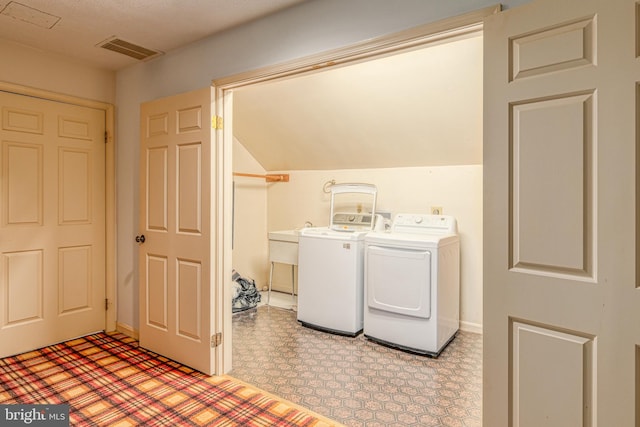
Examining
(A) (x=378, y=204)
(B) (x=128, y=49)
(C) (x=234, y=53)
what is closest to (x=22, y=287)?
(B) (x=128, y=49)

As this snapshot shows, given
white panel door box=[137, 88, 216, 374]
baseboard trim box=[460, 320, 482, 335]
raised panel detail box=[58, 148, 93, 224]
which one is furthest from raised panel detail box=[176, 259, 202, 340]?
baseboard trim box=[460, 320, 482, 335]

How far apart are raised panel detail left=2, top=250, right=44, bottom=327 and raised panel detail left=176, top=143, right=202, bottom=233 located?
4.29 feet

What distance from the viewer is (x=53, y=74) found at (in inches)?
117

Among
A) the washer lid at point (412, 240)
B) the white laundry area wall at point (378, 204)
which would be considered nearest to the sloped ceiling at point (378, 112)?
the white laundry area wall at point (378, 204)

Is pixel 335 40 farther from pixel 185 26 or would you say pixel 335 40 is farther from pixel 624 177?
pixel 624 177

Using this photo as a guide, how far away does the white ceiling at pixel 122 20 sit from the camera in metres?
2.13

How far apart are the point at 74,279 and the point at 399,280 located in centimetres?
272

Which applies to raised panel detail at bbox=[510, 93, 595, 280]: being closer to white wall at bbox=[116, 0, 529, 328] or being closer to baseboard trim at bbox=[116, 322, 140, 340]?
white wall at bbox=[116, 0, 529, 328]

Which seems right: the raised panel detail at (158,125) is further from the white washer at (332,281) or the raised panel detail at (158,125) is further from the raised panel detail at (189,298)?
the white washer at (332,281)

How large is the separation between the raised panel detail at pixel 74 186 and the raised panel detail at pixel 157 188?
2.50ft

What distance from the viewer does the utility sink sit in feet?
13.2

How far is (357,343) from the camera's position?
3174mm

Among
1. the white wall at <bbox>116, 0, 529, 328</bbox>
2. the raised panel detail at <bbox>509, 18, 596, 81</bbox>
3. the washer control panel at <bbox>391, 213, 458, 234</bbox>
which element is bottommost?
the washer control panel at <bbox>391, 213, 458, 234</bbox>

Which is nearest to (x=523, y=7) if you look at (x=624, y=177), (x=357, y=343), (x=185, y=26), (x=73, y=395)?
(x=624, y=177)
